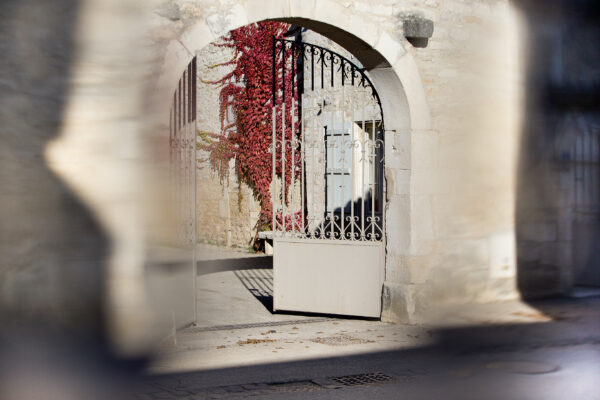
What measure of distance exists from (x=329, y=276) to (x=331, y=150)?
177 centimetres

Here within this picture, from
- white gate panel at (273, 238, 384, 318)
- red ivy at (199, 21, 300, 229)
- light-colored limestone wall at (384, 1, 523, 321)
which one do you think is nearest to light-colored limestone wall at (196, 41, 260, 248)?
red ivy at (199, 21, 300, 229)

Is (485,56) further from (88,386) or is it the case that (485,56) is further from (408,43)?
(408,43)

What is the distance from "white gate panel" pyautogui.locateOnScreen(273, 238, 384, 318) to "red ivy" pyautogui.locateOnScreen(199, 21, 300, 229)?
15.3 feet

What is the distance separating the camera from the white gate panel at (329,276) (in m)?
5.50

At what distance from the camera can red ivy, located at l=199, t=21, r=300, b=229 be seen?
416 inches

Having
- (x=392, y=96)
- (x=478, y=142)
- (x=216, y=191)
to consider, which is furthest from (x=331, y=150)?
(x=478, y=142)

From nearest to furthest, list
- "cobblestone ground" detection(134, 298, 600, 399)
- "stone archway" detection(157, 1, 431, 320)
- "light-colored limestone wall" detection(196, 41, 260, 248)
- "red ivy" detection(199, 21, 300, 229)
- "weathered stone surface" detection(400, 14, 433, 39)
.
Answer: "cobblestone ground" detection(134, 298, 600, 399), "stone archway" detection(157, 1, 431, 320), "weathered stone surface" detection(400, 14, 433, 39), "red ivy" detection(199, 21, 300, 229), "light-colored limestone wall" detection(196, 41, 260, 248)

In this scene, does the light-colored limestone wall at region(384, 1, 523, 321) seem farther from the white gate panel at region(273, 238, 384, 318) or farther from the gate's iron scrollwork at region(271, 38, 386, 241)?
the white gate panel at region(273, 238, 384, 318)

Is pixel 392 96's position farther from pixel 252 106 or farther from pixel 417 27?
pixel 252 106

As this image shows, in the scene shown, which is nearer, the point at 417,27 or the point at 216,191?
the point at 417,27

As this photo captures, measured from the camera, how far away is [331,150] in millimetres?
6898

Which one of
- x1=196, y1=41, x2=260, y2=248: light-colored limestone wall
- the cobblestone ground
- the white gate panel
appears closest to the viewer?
the cobblestone ground

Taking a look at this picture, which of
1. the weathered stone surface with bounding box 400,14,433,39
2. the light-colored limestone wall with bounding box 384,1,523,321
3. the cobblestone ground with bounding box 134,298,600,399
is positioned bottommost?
the cobblestone ground with bounding box 134,298,600,399

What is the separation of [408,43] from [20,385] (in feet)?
16.4
